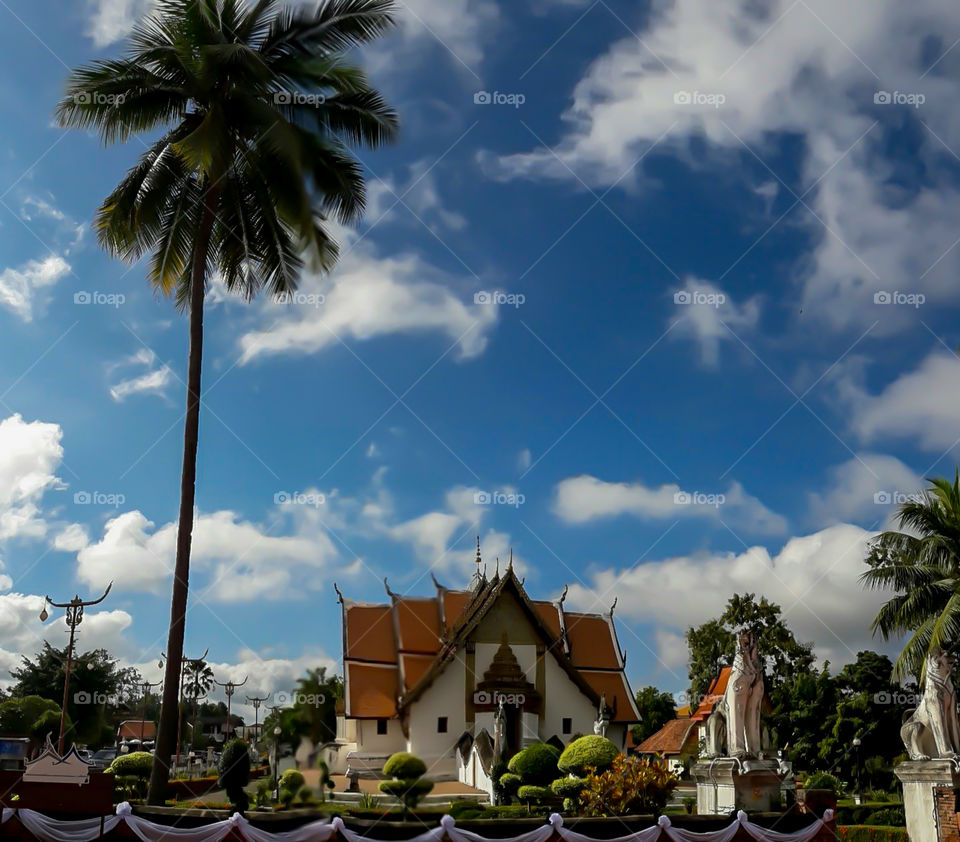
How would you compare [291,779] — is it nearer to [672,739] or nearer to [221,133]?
[221,133]

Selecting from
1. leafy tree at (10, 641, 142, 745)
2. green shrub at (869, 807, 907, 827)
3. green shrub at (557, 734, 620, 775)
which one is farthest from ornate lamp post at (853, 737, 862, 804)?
leafy tree at (10, 641, 142, 745)

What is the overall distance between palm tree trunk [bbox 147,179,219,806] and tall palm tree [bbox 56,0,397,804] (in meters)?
0.03

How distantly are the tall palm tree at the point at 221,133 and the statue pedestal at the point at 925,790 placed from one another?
12139mm

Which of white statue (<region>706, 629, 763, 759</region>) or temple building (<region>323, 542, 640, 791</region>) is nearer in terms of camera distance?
white statue (<region>706, 629, 763, 759</region>)

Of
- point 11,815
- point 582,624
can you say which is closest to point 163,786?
point 11,815

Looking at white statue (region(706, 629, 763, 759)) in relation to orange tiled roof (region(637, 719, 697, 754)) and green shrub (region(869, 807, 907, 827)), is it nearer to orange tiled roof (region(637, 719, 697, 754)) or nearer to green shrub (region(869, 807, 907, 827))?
green shrub (region(869, 807, 907, 827))

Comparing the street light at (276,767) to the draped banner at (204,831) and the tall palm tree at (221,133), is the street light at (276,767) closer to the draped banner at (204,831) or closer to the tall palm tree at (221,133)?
the tall palm tree at (221,133)

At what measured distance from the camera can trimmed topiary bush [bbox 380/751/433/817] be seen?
2246 centimetres

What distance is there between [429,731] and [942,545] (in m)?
17.8

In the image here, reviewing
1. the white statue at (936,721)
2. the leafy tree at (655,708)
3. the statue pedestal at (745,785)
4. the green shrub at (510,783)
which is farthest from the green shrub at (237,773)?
the leafy tree at (655,708)

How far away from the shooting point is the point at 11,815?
38.9 feet

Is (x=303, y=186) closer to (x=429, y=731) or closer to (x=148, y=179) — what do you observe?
(x=148, y=179)

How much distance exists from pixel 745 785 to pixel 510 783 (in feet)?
38.9

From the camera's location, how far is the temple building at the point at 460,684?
31828mm
